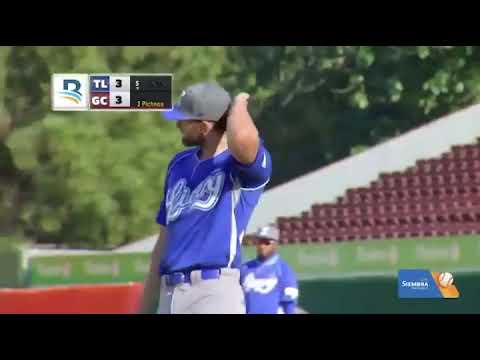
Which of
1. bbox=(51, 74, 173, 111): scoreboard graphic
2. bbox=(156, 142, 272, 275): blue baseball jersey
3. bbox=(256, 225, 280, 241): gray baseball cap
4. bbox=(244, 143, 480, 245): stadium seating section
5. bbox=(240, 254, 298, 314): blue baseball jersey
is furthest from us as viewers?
bbox=(244, 143, 480, 245): stadium seating section

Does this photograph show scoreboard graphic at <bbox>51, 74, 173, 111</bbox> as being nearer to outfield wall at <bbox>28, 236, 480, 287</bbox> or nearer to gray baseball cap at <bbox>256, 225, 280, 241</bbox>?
gray baseball cap at <bbox>256, 225, 280, 241</bbox>

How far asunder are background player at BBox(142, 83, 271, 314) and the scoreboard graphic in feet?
11.7

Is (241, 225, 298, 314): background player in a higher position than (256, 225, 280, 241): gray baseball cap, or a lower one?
lower

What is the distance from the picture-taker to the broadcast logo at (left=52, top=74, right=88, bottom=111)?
8633 millimetres

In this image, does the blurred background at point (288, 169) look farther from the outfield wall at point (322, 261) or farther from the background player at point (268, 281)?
the background player at point (268, 281)

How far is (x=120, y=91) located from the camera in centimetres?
864

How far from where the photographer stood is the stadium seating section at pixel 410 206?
31.0 ft

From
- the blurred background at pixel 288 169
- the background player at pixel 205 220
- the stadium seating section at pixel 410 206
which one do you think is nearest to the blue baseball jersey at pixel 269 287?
the blurred background at pixel 288 169

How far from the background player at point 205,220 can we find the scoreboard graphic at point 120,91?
11.7 feet

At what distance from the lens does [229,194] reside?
4.96 meters

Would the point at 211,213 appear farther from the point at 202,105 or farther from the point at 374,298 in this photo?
the point at 374,298

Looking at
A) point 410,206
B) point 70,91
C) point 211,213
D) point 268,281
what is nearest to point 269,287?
point 268,281

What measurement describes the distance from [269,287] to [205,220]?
3540 mm

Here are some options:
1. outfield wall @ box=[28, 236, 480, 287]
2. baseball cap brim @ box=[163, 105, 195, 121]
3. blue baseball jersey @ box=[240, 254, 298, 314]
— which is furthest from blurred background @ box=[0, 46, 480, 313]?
baseball cap brim @ box=[163, 105, 195, 121]
